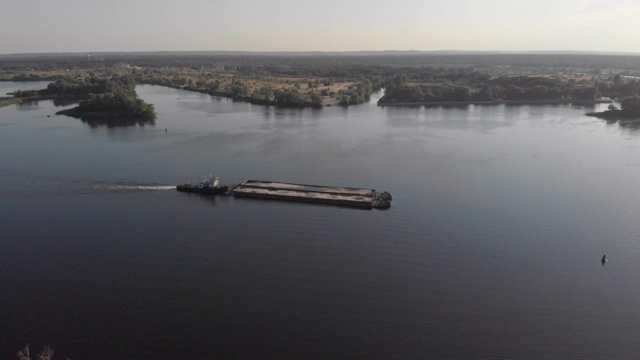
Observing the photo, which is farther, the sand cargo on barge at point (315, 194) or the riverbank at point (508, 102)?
the riverbank at point (508, 102)

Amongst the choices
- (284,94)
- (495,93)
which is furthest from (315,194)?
(495,93)

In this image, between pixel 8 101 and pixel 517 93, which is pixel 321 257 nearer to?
pixel 517 93

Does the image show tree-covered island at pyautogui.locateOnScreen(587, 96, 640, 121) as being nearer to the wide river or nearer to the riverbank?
the riverbank

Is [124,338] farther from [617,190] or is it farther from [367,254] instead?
[617,190]

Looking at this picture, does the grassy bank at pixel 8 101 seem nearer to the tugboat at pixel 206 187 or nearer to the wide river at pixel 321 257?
the wide river at pixel 321 257

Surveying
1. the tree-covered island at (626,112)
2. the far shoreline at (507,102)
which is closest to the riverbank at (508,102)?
the far shoreline at (507,102)

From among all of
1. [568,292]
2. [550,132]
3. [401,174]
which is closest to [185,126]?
[401,174]
